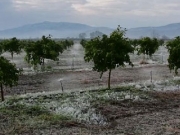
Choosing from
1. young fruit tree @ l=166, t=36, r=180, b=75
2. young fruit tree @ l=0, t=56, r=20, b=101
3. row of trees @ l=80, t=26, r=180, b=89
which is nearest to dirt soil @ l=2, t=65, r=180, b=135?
row of trees @ l=80, t=26, r=180, b=89

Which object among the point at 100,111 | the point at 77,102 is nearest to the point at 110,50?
the point at 77,102

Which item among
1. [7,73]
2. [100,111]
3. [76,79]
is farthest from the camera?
[76,79]

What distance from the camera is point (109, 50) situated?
3234cm

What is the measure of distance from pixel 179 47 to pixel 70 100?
623 inches

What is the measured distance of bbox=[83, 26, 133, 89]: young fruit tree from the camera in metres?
32.2

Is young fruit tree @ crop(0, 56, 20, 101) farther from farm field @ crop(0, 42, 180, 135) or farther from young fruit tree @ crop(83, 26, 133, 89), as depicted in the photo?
young fruit tree @ crop(83, 26, 133, 89)

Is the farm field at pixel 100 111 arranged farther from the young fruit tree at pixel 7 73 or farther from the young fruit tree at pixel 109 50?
the young fruit tree at pixel 109 50

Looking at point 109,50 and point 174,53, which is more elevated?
point 109,50

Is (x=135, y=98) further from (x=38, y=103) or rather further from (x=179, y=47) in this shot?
(x=179, y=47)

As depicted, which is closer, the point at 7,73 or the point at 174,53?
the point at 7,73

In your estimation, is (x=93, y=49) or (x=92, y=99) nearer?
(x=92, y=99)

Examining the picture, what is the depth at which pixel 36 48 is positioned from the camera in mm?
52500

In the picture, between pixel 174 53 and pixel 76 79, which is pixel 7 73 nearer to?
pixel 76 79

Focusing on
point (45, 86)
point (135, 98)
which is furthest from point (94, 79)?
point (135, 98)
